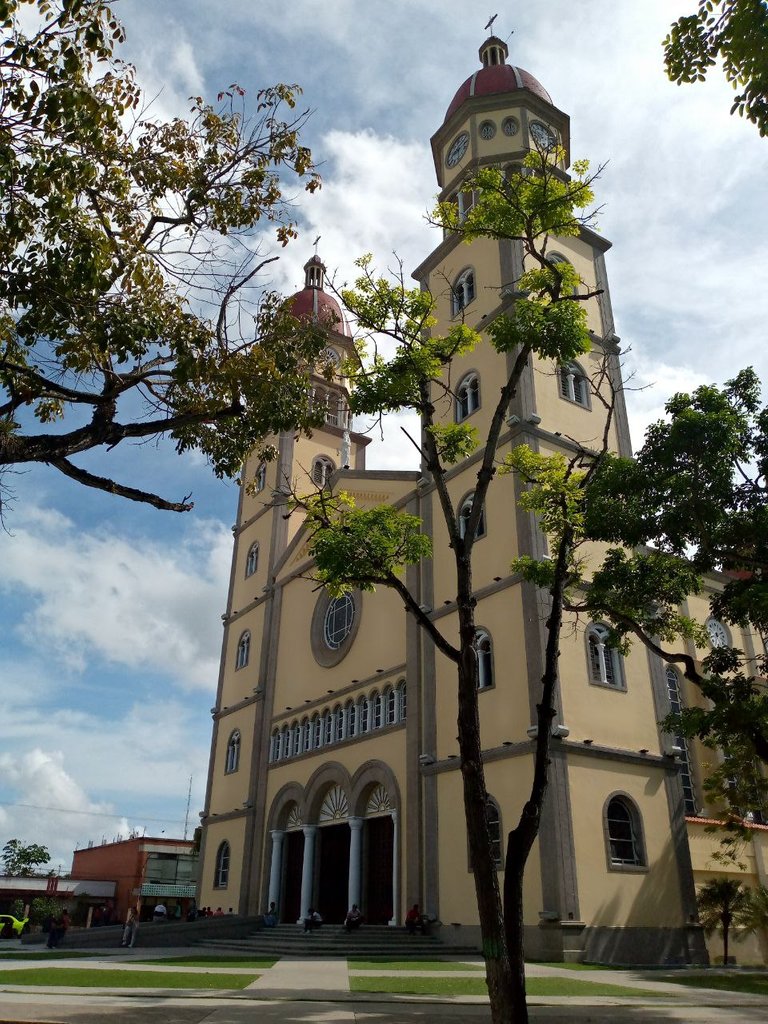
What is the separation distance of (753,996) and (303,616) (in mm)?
19429

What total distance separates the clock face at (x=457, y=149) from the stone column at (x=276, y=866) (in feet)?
75.4

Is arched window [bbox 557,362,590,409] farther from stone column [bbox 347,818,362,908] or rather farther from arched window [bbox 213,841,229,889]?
arched window [bbox 213,841,229,889]

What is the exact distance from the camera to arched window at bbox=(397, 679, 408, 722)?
21.8 metres

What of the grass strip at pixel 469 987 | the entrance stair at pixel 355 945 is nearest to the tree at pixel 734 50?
the grass strip at pixel 469 987

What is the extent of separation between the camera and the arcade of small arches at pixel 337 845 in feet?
70.4

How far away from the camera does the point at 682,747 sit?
20.6 metres

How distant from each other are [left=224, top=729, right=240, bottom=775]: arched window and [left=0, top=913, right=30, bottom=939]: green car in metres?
13.4

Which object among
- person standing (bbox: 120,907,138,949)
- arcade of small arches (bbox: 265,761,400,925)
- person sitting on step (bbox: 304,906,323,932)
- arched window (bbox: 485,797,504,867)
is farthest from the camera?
person standing (bbox: 120,907,138,949)

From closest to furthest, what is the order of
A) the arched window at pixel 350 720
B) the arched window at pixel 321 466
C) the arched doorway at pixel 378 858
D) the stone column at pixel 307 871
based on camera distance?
the arched doorway at pixel 378 858 < the stone column at pixel 307 871 < the arched window at pixel 350 720 < the arched window at pixel 321 466

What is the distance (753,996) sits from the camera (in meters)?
10.9

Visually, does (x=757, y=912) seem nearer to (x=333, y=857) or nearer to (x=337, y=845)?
(x=337, y=845)

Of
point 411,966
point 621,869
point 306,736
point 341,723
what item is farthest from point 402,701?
point 411,966

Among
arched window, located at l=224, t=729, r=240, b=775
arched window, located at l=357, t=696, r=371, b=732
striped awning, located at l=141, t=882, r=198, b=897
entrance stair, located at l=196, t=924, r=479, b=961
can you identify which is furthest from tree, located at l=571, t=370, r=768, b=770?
striped awning, located at l=141, t=882, r=198, b=897

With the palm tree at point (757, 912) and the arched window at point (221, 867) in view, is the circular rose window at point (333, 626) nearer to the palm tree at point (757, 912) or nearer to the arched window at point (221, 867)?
the arched window at point (221, 867)
